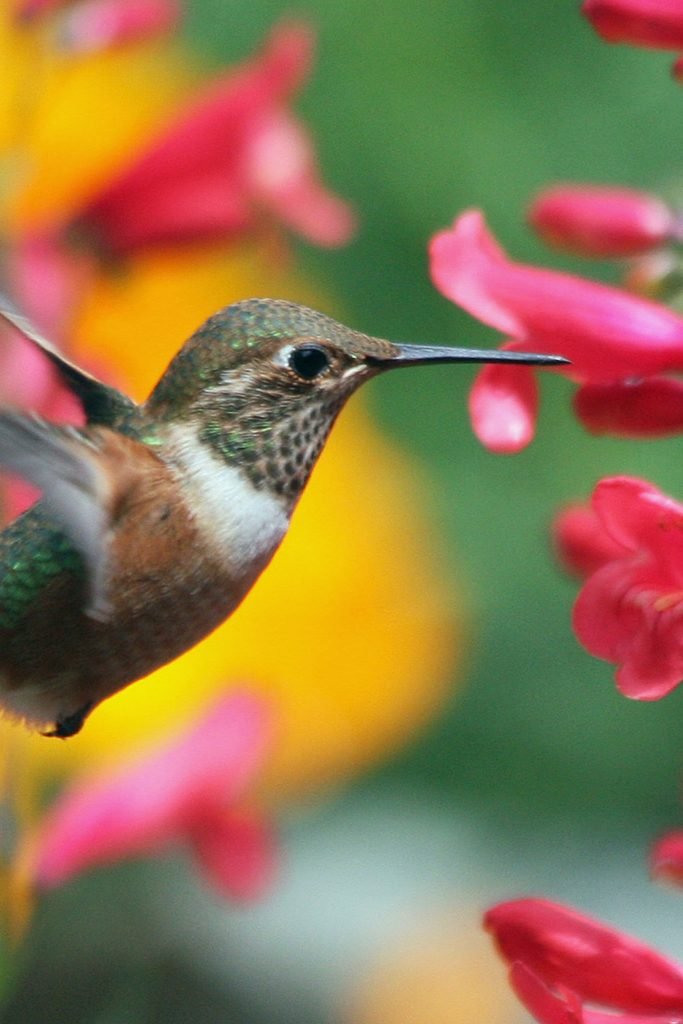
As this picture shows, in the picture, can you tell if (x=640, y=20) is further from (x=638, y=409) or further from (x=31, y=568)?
(x=31, y=568)

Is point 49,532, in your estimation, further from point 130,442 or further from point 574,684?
point 574,684

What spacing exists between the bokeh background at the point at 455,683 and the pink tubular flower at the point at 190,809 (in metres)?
0.92

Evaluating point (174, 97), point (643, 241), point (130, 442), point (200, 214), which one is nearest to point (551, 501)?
point (174, 97)

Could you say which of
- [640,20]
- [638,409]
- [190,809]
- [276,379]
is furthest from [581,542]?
[190,809]

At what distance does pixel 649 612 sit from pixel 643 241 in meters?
0.40

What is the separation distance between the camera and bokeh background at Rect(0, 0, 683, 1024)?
3074 mm

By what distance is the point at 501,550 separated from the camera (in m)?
3.66

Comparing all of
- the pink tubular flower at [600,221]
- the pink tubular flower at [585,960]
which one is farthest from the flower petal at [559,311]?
the pink tubular flower at [585,960]

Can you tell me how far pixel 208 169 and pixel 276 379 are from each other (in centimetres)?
91

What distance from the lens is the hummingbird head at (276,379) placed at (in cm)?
115

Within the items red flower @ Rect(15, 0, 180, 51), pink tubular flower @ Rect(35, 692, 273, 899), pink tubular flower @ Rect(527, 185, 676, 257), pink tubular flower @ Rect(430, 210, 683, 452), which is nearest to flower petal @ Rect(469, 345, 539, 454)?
pink tubular flower @ Rect(430, 210, 683, 452)

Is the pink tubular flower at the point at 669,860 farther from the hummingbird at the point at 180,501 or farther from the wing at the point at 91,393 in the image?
the wing at the point at 91,393

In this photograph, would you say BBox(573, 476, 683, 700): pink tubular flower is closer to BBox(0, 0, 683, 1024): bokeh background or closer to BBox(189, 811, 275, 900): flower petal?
BBox(189, 811, 275, 900): flower petal

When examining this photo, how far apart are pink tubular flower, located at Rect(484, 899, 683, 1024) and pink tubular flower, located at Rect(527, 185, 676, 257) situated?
0.52m
